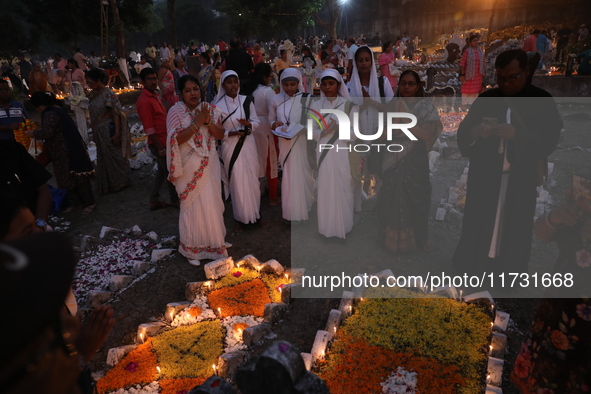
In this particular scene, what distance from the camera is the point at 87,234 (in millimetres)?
6113

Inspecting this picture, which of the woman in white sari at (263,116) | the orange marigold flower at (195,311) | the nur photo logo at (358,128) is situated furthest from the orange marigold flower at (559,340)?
the woman in white sari at (263,116)

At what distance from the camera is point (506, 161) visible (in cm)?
392

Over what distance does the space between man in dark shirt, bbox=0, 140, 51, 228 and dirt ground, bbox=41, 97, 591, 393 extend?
55.2 inches

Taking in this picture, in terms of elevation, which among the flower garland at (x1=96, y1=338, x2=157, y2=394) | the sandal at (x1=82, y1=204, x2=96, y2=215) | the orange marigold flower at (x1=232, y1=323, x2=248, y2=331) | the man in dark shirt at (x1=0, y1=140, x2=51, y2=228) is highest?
the man in dark shirt at (x1=0, y1=140, x2=51, y2=228)

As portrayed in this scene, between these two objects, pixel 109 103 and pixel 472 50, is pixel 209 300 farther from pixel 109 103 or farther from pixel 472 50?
pixel 472 50

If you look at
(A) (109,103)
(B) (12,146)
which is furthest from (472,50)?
(B) (12,146)

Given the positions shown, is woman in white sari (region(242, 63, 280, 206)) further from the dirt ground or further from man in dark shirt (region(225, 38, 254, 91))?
man in dark shirt (region(225, 38, 254, 91))

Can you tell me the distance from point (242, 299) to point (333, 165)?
201cm

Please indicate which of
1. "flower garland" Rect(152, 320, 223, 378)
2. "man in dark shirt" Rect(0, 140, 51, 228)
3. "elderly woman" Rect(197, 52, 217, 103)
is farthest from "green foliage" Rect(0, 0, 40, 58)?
"flower garland" Rect(152, 320, 223, 378)

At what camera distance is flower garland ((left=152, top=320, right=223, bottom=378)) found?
130 inches

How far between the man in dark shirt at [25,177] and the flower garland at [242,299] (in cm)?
179

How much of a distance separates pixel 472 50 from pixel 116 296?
994 centimetres

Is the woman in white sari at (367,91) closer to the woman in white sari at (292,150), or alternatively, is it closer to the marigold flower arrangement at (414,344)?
the woman in white sari at (292,150)

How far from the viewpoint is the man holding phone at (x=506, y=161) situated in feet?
12.0
